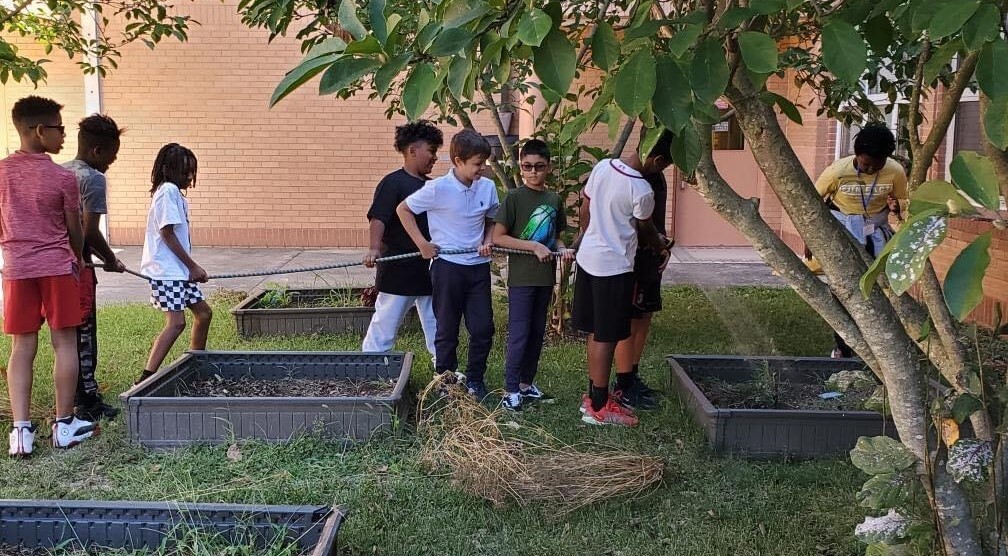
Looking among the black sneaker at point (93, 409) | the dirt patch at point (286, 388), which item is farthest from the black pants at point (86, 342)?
the dirt patch at point (286, 388)

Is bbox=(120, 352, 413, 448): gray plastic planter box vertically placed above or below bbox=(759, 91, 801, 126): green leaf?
below

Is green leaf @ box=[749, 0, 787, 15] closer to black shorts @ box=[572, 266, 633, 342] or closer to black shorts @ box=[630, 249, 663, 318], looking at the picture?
black shorts @ box=[572, 266, 633, 342]

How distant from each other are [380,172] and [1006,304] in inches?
317

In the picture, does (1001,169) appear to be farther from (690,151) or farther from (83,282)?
(83,282)

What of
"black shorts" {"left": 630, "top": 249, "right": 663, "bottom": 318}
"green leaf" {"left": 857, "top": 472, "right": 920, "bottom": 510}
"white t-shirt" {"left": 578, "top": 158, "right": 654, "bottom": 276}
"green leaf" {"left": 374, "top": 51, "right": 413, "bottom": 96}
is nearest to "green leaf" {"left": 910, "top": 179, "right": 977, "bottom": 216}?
"green leaf" {"left": 374, "top": 51, "right": 413, "bottom": 96}

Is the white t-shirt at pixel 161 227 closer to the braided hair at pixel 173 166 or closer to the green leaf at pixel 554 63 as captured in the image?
the braided hair at pixel 173 166

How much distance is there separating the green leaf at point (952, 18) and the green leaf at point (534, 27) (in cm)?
66

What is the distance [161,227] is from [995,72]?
14.7 ft

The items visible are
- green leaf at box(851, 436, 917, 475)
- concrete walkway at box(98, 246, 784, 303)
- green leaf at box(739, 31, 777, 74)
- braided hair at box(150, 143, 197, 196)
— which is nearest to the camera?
green leaf at box(739, 31, 777, 74)

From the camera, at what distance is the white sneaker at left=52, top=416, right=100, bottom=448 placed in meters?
4.49

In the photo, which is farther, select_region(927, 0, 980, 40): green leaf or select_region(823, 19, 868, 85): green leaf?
select_region(823, 19, 868, 85): green leaf

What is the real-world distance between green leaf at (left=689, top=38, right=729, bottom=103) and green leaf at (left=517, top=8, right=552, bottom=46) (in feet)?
1.05

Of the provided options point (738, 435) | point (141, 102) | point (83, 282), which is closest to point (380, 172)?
point (141, 102)

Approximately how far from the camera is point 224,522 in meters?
3.16
